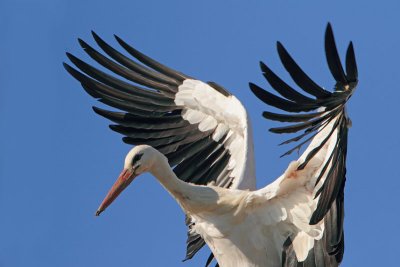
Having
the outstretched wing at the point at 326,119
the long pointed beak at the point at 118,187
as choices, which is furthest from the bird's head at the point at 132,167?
the outstretched wing at the point at 326,119

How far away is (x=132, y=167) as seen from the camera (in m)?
15.0

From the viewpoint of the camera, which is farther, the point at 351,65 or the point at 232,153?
the point at 232,153

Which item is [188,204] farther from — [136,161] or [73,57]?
[73,57]

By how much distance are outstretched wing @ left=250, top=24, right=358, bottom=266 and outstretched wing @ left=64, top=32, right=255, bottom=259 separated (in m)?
1.80

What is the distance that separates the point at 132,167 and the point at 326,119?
6.90 ft

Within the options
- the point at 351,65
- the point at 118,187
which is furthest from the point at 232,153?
the point at 351,65

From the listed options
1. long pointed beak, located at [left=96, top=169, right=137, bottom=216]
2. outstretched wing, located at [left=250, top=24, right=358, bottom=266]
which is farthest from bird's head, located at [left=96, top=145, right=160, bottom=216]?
outstretched wing, located at [left=250, top=24, right=358, bottom=266]

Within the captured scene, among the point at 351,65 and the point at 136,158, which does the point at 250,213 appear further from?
the point at 351,65

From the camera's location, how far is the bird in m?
13.9

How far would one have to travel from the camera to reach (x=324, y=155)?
48.2 feet

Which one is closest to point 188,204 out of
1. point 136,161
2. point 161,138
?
point 136,161

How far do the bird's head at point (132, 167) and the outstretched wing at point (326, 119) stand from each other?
4.78 ft

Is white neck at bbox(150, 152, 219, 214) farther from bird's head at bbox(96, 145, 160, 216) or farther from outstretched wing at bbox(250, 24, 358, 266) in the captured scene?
outstretched wing at bbox(250, 24, 358, 266)

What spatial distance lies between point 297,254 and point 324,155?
3.61 ft
